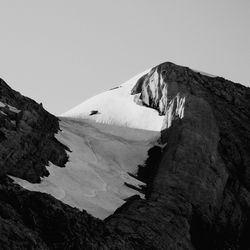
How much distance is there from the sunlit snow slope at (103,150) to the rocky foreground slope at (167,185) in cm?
128

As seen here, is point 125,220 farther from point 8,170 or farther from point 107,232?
point 8,170

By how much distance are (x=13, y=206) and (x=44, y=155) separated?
1363 centimetres

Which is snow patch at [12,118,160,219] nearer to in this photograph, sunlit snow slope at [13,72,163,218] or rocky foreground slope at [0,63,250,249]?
sunlit snow slope at [13,72,163,218]

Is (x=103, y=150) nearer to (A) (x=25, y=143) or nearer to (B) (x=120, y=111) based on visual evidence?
(A) (x=25, y=143)

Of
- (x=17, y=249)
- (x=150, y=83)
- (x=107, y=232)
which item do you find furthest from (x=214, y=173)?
(x=150, y=83)

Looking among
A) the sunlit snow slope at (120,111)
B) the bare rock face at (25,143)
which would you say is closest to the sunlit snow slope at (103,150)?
the sunlit snow slope at (120,111)

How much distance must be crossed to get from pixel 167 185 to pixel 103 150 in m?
12.3

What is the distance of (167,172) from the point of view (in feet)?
122

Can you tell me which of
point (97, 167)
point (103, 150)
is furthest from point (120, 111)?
point (97, 167)

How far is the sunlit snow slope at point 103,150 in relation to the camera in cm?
3189

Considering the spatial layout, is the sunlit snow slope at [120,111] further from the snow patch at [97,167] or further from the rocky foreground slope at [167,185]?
the rocky foreground slope at [167,185]

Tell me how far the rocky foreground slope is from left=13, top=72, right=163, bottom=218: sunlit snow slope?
1.28 metres

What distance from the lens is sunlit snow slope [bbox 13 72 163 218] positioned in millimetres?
31891

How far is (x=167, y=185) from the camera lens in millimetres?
35375
